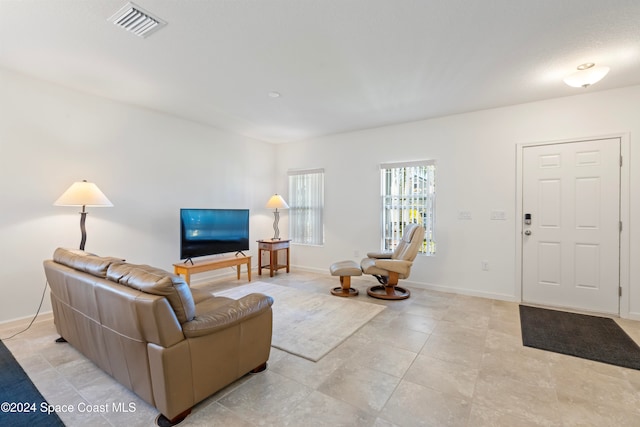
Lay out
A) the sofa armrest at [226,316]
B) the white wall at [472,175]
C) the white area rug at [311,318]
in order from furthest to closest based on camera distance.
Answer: the white wall at [472,175]
the white area rug at [311,318]
the sofa armrest at [226,316]

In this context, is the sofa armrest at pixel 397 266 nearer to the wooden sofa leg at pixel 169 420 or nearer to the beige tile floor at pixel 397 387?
the beige tile floor at pixel 397 387

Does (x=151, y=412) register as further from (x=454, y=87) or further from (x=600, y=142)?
(x=600, y=142)

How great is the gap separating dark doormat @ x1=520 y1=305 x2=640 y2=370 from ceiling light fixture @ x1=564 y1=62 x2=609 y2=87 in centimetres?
244

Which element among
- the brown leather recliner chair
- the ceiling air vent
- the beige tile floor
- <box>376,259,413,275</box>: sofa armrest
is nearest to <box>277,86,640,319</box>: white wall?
the brown leather recliner chair

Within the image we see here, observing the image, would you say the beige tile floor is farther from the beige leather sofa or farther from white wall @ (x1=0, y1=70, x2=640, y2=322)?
white wall @ (x1=0, y1=70, x2=640, y2=322)

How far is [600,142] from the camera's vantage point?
134 inches

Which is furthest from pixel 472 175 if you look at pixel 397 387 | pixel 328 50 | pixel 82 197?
pixel 82 197

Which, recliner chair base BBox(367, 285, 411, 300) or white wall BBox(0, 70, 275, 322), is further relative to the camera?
recliner chair base BBox(367, 285, 411, 300)

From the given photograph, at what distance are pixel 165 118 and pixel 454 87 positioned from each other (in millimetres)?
3926

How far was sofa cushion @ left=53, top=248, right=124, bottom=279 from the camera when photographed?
193 cm

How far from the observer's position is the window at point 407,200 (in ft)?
14.7

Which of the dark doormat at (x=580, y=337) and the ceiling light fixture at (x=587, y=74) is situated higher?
the ceiling light fixture at (x=587, y=74)

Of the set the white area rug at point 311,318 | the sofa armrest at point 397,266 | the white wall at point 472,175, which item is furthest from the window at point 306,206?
the sofa armrest at point 397,266

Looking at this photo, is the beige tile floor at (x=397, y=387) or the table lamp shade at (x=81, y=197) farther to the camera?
the table lamp shade at (x=81, y=197)
